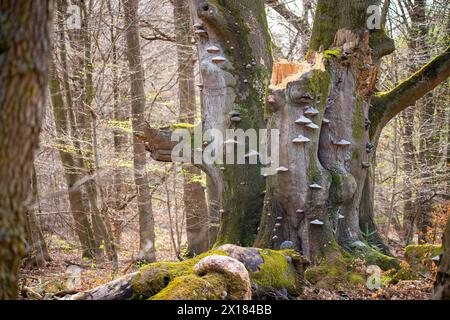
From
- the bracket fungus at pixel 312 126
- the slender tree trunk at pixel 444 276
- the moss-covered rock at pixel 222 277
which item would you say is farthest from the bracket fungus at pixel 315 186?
the slender tree trunk at pixel 444 276

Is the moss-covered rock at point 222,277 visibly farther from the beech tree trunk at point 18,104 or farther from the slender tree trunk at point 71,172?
the slender tree trunk at point 71,172

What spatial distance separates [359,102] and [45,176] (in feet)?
35.5

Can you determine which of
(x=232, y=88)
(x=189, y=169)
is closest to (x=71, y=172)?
(x=189, y=169)

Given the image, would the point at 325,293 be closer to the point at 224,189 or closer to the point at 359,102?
the point at 224,189

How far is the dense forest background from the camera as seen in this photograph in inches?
483

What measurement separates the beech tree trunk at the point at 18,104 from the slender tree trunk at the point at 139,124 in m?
9.80

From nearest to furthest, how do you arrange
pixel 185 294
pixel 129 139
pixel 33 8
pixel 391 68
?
pixel 33 8 → pixel 185 294 → pixel 391 68 → pixel 129 139

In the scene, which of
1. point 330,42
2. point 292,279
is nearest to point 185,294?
point 292,279

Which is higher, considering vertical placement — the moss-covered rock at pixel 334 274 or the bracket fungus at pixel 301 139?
the bracket fungus at pixel 301 139

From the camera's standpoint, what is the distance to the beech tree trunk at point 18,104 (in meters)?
2.66

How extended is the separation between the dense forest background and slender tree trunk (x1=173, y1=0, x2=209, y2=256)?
29mm

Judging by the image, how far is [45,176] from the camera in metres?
15.5

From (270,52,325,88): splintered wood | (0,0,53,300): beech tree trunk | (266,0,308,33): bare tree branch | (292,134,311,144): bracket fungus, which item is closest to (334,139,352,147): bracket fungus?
(292,134,311,144): bracket fungus

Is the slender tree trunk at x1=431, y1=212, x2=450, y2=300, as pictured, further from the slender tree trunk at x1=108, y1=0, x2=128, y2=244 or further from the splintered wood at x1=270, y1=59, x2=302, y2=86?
the slender tree trunk at x1=108, y1=0, x2=128, y2=244
